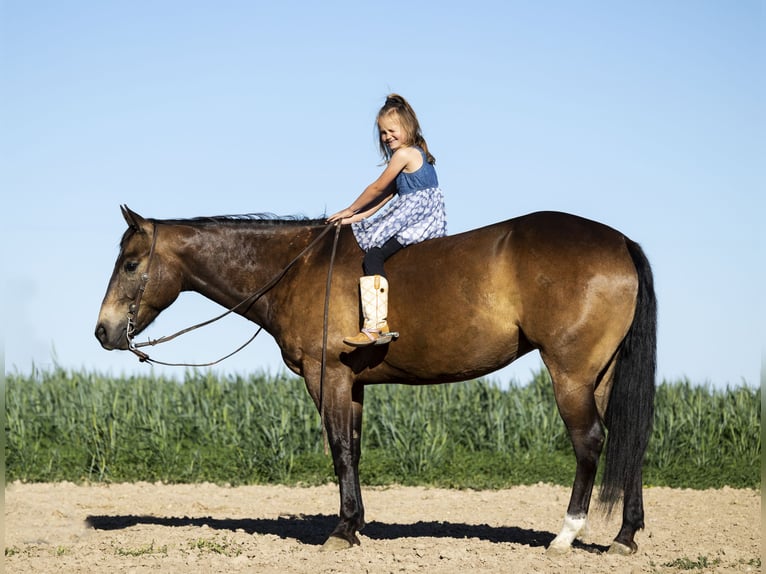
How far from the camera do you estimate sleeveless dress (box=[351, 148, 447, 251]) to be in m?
6.99

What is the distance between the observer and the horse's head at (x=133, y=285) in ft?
24.5

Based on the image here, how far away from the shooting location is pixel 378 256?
A: 22.8ft

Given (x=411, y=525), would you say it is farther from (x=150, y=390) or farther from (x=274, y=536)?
(x=150, y=390)

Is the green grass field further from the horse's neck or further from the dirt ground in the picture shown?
the horse's neck

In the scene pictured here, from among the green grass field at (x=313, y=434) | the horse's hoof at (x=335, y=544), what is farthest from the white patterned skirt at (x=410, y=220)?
the green grass field at (x=313, y=434)

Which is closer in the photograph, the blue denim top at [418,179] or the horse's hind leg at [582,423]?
the horse's hind leg at [582,423]

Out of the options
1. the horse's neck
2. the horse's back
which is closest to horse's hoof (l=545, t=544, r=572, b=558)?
the horse's back

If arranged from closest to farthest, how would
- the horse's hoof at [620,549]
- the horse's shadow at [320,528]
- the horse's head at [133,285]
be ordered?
the horse's hoof at [620,549], the horse's head at [133,285], the horse's shadow at [320,528]

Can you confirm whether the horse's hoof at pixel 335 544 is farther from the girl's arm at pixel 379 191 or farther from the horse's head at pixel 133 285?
the girl's arm at pixel 379 191

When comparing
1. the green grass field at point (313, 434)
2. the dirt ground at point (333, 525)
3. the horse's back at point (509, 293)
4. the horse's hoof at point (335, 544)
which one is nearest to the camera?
the horse's back at point (509, 293)

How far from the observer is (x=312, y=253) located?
7.43m

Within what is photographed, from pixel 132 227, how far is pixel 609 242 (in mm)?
3718

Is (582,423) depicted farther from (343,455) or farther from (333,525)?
(333,525)

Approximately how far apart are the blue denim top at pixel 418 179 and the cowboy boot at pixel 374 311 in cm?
75
